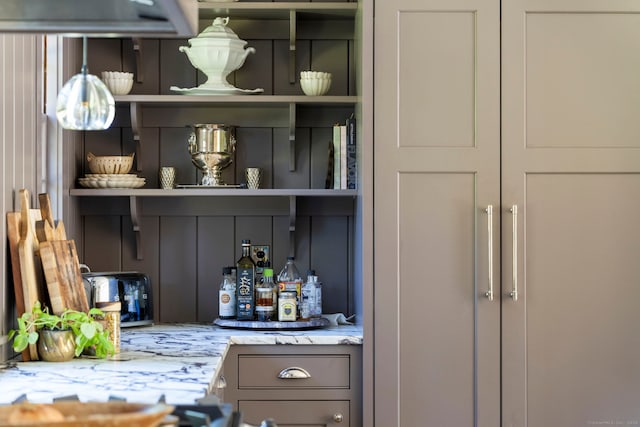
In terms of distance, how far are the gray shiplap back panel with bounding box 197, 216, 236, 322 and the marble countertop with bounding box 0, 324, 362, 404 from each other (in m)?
0.27

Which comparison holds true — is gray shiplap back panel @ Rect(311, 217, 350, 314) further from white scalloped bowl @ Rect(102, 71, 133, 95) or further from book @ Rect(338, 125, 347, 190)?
white scalloped bowl @ Rect(102, 71, 133, 95)

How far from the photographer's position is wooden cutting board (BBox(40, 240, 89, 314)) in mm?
2758

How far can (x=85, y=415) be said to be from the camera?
5.05 ft

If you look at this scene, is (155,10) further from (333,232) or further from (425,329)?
(333,232)

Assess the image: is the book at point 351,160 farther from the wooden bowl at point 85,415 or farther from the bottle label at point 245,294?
the wooden bowl at point 85,415

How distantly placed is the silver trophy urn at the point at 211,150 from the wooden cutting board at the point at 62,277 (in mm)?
719

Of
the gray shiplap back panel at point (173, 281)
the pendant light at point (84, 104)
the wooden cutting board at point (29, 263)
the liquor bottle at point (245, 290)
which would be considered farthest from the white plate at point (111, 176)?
the pendant light at point (84, 104)

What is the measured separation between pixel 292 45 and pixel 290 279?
2.90 feet

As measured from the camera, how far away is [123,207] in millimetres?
3674

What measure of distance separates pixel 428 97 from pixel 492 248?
1.79 feet

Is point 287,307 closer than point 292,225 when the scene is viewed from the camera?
Yes

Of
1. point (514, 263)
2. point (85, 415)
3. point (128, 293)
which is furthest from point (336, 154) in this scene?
point (85, 415)

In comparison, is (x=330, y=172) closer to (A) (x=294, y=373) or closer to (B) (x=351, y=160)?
(B) (x=351, y=160)

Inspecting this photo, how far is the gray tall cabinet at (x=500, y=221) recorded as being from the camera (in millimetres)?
3117
